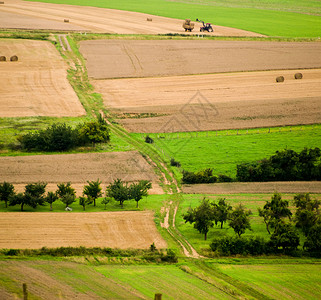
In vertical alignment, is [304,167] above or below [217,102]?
below

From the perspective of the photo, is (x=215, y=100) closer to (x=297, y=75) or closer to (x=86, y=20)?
(x=297, y=75)

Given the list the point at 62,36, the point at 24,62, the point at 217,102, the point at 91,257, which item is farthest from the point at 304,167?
Answer: the point at 62,36

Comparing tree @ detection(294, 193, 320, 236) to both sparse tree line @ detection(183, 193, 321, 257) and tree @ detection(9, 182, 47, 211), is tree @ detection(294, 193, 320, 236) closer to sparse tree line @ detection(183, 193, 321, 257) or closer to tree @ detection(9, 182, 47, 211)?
sparse tree line @ detection(183, 193, 321, 257)

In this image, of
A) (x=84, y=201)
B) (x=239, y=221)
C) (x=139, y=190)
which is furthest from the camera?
(x=139, y=190)

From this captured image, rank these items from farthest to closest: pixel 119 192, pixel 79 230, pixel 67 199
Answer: pixel 119 192
pixel 67 199
pixel 79 230

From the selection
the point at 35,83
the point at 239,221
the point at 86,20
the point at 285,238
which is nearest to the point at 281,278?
the point at 285,238

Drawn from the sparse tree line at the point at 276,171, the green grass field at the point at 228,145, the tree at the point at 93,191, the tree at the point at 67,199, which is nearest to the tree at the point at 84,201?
the tree at the point at 93,191

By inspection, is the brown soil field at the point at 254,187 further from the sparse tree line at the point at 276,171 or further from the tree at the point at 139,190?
the tree at the point at 139,190

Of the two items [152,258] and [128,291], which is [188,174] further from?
[128,291]
